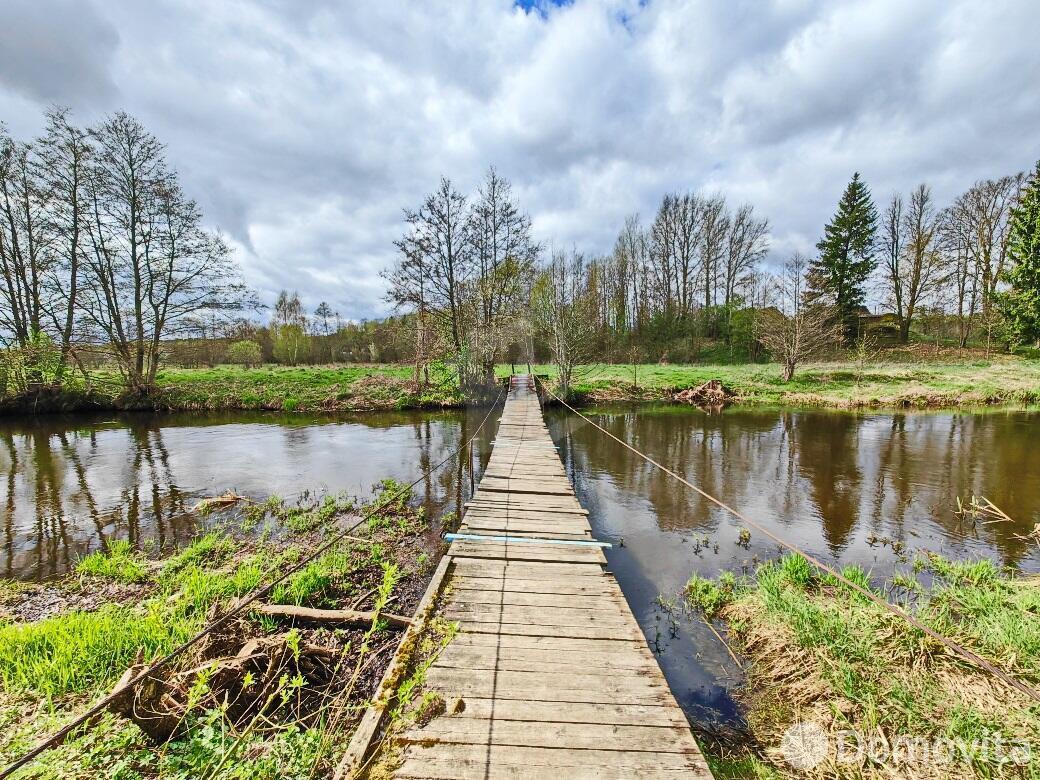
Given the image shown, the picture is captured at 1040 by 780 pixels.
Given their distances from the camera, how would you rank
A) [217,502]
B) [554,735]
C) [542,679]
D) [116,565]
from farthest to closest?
[217,502] < [116,565] < [542,679] < [554,735]

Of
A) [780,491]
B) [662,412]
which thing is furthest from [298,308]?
[780,491]

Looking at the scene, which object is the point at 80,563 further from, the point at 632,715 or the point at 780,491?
the point at 780,491

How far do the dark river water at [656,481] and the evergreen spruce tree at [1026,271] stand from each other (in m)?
10.6

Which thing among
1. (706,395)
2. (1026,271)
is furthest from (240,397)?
(1026,271)

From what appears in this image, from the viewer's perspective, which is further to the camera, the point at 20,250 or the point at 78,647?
the point at 20,250

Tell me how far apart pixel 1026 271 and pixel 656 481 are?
27.0m

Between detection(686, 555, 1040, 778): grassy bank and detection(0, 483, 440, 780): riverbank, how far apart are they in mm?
2711

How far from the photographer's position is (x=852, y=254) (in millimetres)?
32281

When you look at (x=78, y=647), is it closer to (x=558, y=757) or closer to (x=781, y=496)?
(x=558, y=757)

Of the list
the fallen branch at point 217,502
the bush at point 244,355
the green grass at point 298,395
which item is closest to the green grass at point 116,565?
the fallen branch at point 217,502

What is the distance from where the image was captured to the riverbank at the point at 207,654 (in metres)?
2.27

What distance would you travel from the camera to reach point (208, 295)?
1866 centimetres

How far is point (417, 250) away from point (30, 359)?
1553cm

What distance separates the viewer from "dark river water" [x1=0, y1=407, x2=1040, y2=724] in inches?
210
